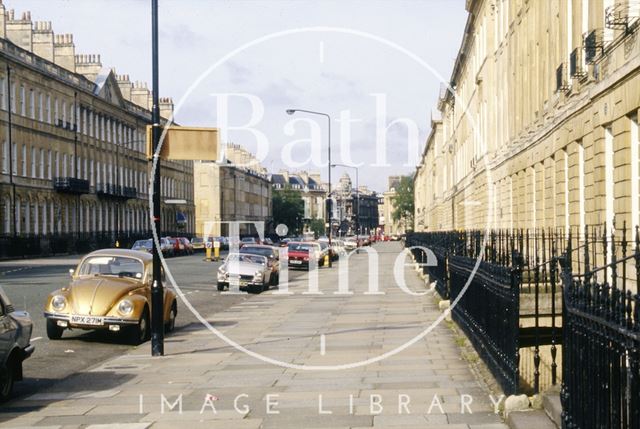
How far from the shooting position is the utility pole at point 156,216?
45.0 ft

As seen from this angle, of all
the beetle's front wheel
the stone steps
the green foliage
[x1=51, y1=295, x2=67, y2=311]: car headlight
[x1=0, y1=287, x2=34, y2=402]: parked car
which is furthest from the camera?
the green foliage

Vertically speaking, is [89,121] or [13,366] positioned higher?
[89,121]

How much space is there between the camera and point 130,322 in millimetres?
15336

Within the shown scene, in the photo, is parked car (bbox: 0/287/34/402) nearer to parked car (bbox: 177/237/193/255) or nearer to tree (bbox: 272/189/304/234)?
parked car (bbox: 177/237/193/255)

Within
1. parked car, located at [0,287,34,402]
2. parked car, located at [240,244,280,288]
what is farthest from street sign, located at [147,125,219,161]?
parked car, located at [240,244,280,288]

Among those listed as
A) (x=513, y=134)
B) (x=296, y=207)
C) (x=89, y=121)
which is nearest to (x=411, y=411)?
(x=513, y=134)

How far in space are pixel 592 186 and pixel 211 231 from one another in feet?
354

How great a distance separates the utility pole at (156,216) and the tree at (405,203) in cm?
17352

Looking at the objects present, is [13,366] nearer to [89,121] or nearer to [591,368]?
[591,368]

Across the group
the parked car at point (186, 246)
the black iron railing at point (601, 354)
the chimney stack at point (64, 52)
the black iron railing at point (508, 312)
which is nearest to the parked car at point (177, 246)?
the parked car at point (186, 246)

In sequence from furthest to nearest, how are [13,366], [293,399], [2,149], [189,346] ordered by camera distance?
[2,149] → [189,346] → [13,366] → [293,399]

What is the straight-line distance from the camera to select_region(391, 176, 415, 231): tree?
620ft

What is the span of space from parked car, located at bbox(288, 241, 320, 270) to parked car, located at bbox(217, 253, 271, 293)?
58.8 feet

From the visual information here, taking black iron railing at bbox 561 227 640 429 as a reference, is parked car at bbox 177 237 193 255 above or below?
below
